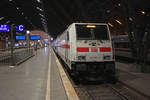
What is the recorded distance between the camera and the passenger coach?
845 centimetres

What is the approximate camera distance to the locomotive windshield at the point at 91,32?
352 inches

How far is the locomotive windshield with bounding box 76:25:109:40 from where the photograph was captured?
29.3 ft

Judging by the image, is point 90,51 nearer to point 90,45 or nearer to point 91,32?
point 90,45

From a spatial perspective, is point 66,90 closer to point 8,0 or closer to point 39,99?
point 39,99

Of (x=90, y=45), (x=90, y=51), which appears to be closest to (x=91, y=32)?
(x=90, y=45)

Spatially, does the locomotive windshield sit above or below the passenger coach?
above

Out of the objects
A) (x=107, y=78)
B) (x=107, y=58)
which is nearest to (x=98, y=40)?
(x=107, y=58)

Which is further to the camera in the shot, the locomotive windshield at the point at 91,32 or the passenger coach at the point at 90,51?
the locomotive windshield at the point at 91,32

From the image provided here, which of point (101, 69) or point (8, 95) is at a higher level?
point (101, 69)

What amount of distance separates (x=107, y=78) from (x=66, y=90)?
9.21ft

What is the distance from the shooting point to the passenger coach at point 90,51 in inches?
332

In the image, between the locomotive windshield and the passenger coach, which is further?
the locomotive windshield

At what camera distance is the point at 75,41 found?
8.59 meters

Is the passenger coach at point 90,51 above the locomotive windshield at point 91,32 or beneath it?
beneath
